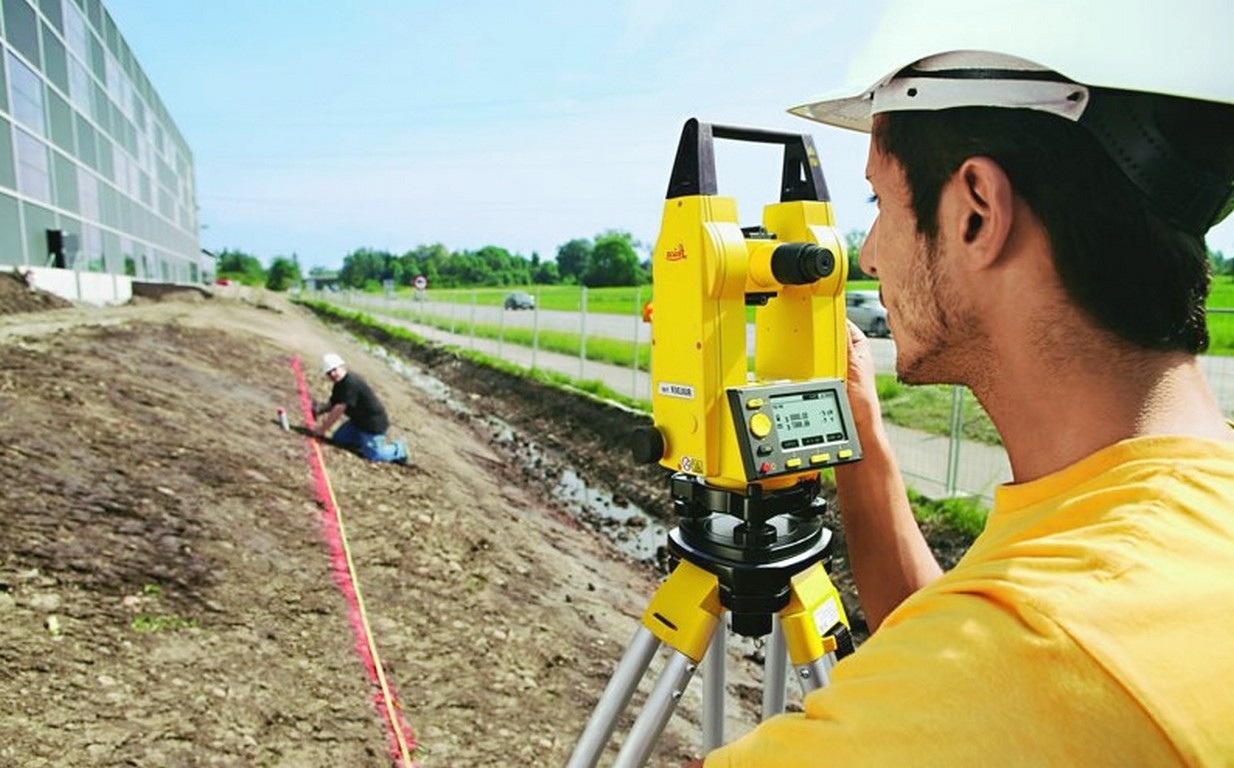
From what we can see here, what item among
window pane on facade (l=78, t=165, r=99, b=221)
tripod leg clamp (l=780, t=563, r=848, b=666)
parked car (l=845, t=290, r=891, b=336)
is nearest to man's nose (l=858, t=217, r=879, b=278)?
tripod leg clamp (l=780, t=563, r=848, b=666)

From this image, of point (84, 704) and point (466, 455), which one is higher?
point (84, 704)

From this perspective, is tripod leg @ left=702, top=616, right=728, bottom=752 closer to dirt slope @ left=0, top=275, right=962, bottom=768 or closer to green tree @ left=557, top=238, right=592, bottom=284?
dirt slope @ left=0, top=275, right=962, bottom=768

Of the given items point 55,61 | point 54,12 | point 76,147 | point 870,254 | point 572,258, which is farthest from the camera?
point 572,258

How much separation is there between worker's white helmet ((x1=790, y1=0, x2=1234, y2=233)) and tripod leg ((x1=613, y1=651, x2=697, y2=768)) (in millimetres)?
1073

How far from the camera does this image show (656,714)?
4.86 ft

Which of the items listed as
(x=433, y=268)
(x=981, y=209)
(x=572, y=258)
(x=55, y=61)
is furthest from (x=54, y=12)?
(x=433, y=268)

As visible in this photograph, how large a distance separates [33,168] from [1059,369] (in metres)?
22.1

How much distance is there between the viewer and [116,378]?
7.29 m

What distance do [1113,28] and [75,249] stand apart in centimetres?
2346

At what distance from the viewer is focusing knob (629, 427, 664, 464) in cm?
165

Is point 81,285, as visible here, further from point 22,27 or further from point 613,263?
point 613,263

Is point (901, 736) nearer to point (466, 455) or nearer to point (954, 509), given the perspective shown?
point (954, 509)

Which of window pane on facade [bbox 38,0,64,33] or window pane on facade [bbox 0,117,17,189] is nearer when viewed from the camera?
window pane on facade [bbox 0,117,17,189]

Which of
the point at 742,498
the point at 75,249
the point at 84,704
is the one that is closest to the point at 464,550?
the point at 84,704
